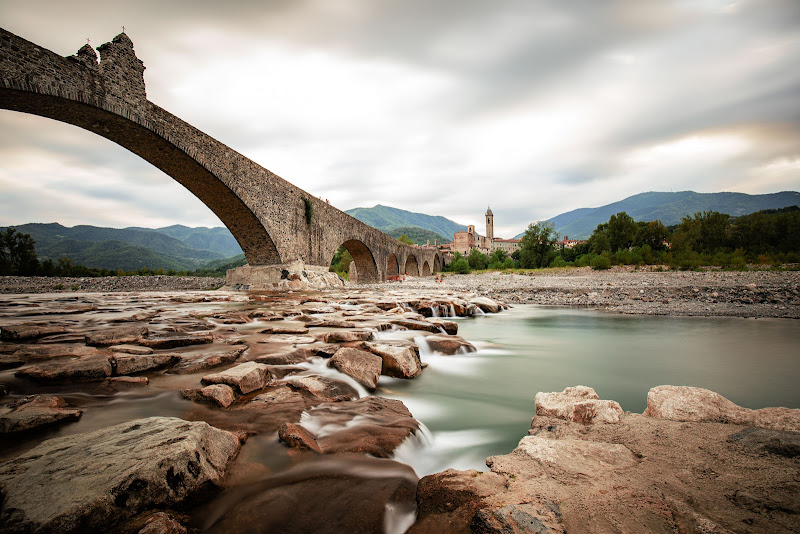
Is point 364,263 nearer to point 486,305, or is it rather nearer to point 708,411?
point 486,305

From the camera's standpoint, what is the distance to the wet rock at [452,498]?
46.2 inches

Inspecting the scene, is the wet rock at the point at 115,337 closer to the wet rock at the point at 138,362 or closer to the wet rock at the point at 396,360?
the wet rock at the point at 138,362

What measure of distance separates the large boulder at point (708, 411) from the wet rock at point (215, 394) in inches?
106

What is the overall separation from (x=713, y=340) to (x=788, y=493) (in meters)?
5.97

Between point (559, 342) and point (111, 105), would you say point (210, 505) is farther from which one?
point (111, 105)

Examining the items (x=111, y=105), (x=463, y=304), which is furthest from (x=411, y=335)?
(x=111, y=105)

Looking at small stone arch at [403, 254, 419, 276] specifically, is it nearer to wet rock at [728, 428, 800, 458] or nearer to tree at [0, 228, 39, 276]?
tree at [0, 228, 39, 276]

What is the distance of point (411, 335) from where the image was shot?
4680 millimetres

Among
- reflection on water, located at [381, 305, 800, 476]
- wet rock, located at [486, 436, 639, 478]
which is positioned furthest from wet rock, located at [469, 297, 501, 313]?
wet rock, located at [486, 436, 639, 478]

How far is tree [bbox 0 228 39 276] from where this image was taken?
52.0 ft

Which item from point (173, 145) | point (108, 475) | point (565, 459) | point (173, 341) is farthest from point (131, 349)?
point (173, 145)

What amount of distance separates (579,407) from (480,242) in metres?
121

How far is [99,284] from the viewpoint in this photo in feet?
47.7

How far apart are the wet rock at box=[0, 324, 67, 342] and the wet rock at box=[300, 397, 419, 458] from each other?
3.55m
